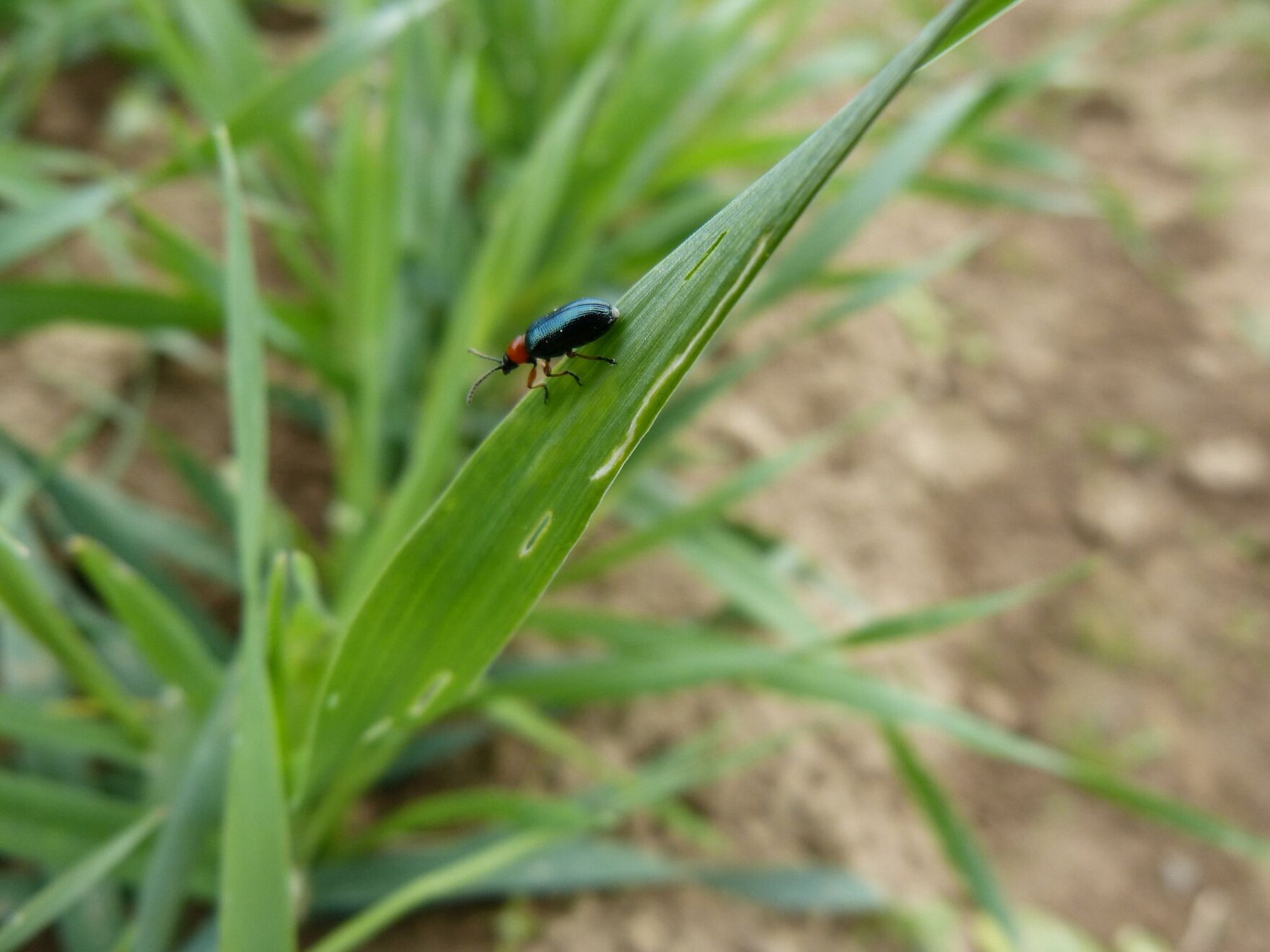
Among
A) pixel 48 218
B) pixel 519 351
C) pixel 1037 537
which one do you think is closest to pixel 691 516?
pixel 519 351

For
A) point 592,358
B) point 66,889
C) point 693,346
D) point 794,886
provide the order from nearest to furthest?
→ 1. point 693,346
2. point 592,358
3. point 66,889
4. point 794,886

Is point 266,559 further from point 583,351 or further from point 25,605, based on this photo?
point 583,351

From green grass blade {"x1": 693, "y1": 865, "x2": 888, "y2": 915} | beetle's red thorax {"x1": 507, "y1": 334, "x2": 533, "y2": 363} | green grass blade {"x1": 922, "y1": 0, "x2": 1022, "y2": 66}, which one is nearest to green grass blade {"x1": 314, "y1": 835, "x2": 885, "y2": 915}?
green grass blade {"x1": 693, "y1": 865, "x2": 888, "y2": 915}

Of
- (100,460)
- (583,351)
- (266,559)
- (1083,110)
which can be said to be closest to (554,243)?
(266,559)

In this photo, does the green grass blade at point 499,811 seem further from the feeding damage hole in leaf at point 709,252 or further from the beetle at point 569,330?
the feeding damage hole in leaf at point 709,252

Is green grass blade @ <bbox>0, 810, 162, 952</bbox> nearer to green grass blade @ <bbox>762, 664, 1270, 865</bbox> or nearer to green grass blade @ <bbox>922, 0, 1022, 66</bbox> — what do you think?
green grass blade @ <bbox>762, 664, 1270, 865</bbox>

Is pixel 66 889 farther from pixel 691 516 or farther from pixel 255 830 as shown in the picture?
pixel 691 516
